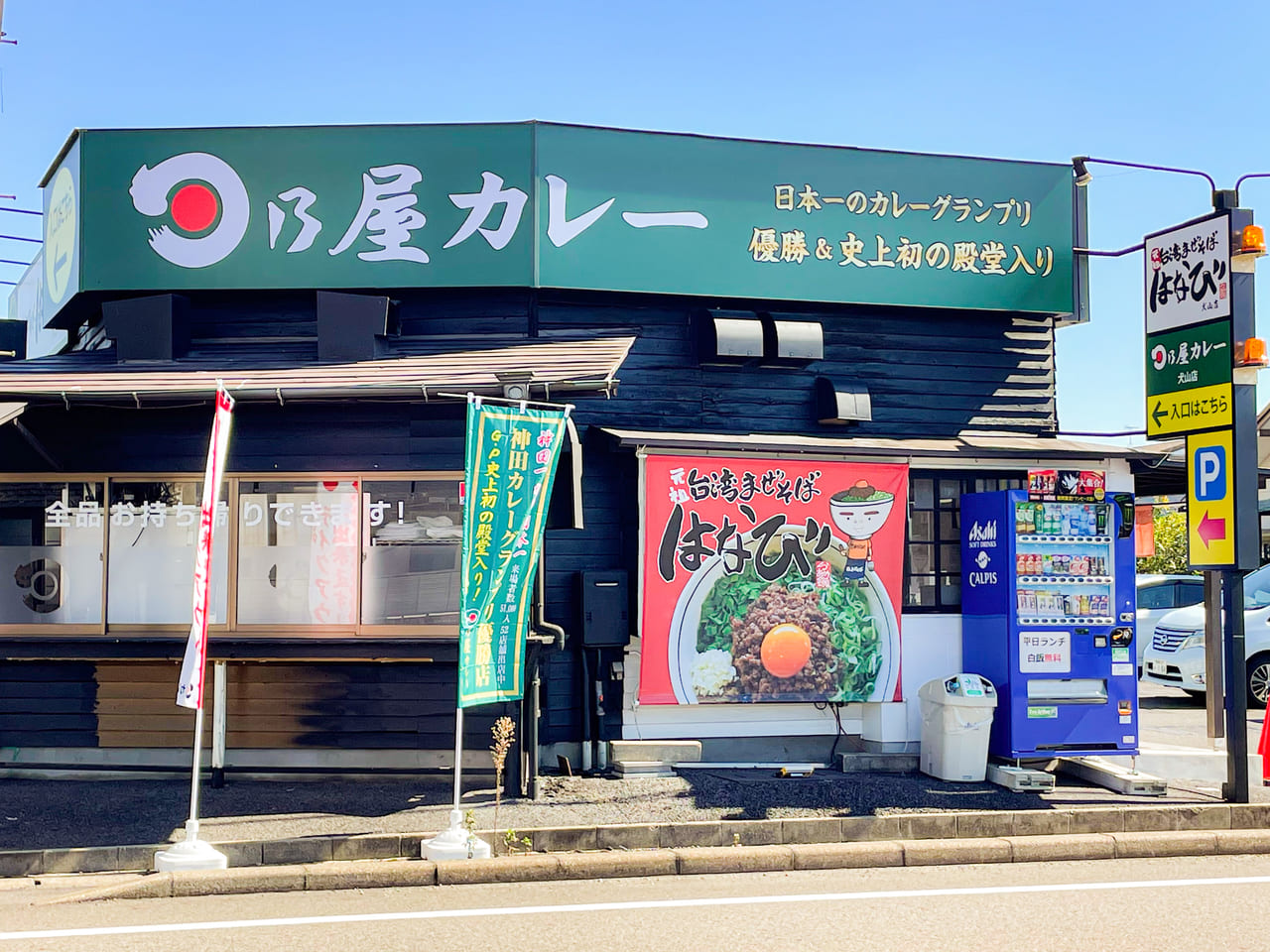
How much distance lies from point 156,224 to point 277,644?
400 cm

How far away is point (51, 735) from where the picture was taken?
10656 mm

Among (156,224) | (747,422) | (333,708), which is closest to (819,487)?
(747,422)

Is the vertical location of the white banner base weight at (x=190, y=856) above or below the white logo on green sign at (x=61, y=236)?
below

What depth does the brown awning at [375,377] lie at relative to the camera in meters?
9.16

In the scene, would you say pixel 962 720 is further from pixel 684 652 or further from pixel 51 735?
pixel 51 735

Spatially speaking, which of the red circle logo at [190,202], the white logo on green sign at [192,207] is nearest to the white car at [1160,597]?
the white logo on green sign at [192,207]

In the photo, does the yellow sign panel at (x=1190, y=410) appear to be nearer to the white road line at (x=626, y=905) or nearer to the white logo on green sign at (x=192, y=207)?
the white road line at (x=626, y=905)

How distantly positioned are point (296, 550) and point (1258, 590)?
12736 millimetres

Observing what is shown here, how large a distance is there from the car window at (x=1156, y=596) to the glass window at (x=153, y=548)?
49.6 feet

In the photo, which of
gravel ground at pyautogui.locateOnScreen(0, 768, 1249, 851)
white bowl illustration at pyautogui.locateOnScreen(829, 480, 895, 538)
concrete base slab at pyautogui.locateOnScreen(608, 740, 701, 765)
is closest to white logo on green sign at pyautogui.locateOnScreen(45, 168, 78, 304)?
gravel ground at pyautogui.locateOnScreen(0, 768, 1249, 851)

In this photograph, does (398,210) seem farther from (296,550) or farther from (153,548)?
(153,548)

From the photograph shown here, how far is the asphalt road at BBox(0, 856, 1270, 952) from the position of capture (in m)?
6.36

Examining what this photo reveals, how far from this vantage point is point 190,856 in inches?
306

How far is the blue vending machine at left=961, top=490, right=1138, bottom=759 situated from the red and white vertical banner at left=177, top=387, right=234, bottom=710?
6550mm
